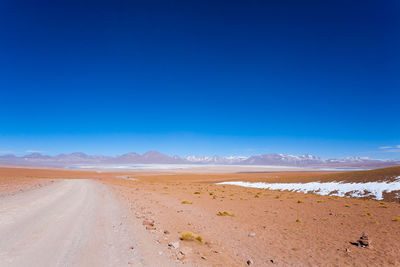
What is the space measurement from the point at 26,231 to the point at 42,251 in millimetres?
2799

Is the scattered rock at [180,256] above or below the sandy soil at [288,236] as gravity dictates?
above

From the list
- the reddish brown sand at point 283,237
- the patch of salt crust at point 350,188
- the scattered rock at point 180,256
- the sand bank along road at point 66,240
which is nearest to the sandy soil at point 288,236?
the reddish brown sand at point 283,237

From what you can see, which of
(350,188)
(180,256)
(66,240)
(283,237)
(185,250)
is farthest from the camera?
(350,188)

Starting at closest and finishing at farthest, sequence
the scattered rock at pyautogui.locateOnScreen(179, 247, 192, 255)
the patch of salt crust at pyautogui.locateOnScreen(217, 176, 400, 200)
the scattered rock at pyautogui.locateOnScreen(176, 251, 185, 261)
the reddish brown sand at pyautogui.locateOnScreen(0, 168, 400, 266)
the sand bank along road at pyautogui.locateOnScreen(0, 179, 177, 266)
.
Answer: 1. the sand bank along road at pyautogui.locateOnScreen(0, 179, 177, 266)
2. the scattered rock at pyautogui.locateOnScreen(176, 251, 185, 261)
3. the scattered rock at pyautogui.locateOnScreen(179, 247, 192, 255)
4. the reddish brown sand at pyautogui.locateOnScreen(0, 168, 400, 266)
5. the patch of salt crust at pyautogui.locateOnScreen(217, 176, 400, 200)

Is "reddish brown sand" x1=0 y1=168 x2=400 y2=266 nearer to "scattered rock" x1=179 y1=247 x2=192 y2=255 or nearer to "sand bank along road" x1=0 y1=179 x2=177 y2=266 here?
"scattered rock" x1=179 y1=247 x2=192 y2=255

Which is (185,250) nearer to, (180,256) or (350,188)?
(180,256)

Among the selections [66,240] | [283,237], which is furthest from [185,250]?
[283,237]

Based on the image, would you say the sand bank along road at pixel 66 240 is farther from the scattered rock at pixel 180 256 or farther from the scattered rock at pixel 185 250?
the scattered rock at pixel 185 250

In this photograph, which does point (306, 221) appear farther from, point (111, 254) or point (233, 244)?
point (111, 254)

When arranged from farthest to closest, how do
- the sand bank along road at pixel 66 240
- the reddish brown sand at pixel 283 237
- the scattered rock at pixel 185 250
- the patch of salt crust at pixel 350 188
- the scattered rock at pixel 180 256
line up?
the patch of salt crust at pixel 350 188
the reddish brown sand at pixel 283 237
the scattered rock at pixel 185 250
the scattered rock at pixel 180 256
the sand bank along road at pixel 66 240

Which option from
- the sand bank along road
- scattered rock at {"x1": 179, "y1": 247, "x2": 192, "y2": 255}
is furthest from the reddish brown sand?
the sand bank along road

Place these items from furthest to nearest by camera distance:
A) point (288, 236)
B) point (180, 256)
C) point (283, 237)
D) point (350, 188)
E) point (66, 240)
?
point (350, 188) → point (288, 236) → point (283, 237) → point (66, 240) → point (180, 256)

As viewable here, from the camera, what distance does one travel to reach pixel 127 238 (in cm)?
781

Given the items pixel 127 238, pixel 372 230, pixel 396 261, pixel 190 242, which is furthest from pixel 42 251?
pixel 372 230
